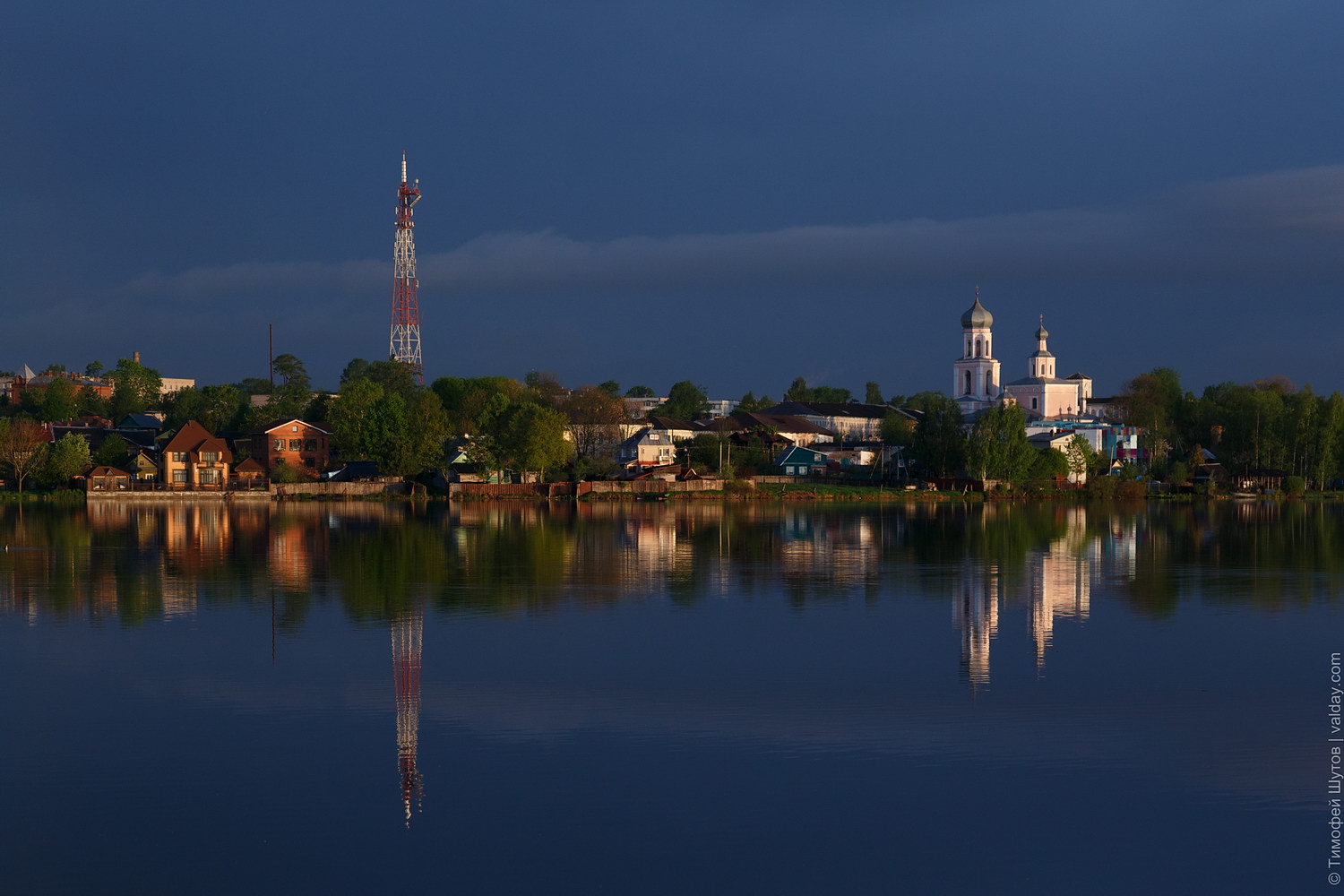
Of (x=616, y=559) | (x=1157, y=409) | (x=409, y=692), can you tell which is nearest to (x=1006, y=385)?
(x=1157, y=409)

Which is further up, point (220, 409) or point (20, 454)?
point (220, 409)

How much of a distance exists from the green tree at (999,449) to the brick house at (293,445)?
3408cm

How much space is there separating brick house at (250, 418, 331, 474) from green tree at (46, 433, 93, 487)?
895 centimetres

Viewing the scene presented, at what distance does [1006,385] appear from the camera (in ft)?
337

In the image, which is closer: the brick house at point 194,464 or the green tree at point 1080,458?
the brick house at point 194,464

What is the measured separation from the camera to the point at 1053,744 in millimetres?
12227

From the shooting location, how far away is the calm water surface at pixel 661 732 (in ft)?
30.3

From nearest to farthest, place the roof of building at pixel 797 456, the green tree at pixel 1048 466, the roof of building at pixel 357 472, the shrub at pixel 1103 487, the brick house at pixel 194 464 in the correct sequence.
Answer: the brick house at pixel 194 464 < the roof of building at pixel 357 472 < the green tree at pixel 1048 466 < the shrub at pixel 1103 487 < the roof of building at pixel 797 456

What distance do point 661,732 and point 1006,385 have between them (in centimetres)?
9426

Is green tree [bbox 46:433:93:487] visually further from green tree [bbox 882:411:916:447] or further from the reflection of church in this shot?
the reflection of church

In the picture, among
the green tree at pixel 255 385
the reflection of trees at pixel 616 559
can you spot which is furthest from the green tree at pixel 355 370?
the reflection of trees at pixel 616 559

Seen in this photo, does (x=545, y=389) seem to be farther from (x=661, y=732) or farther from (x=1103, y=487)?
(x=661, y=732)

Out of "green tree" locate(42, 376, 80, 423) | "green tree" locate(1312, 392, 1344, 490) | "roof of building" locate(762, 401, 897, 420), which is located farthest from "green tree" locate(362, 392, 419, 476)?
"green tree" locate(1312, 392, 1344, 490)

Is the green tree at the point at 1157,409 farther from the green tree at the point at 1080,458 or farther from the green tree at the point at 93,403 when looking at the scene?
the green tree at the point at 93,403
